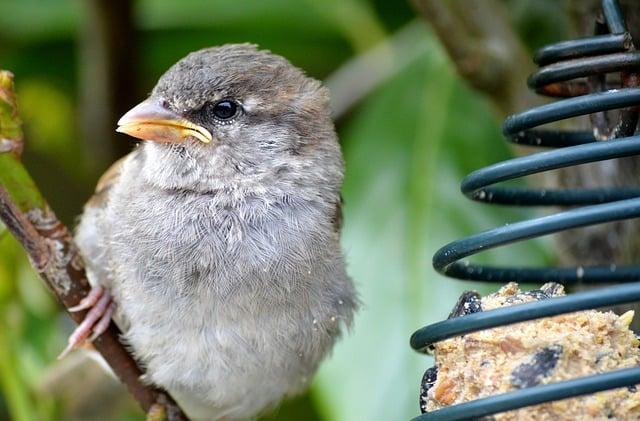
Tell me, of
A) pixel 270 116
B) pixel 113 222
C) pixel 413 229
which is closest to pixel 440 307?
pixel 413 229

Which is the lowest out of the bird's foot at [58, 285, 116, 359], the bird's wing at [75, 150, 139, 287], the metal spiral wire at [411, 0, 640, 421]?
the bird's foot at [58, 285, 116, 359]

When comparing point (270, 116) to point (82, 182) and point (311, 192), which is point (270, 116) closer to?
point (311, 192)

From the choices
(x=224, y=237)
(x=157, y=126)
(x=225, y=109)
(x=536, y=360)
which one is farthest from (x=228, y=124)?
(x=536, y=360)

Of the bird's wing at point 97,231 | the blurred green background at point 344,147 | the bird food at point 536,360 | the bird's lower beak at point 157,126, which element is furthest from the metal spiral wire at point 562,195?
the bird's wing at point 97,231

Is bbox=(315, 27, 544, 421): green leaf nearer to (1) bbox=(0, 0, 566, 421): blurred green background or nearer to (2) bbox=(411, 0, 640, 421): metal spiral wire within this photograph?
(1) bbox=(0, 0, 566, 421): blurred green background

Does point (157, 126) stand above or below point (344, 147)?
above

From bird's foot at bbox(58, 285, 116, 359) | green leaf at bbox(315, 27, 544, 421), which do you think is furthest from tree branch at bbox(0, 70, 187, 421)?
green leaf at bbox(315, 27, 544, 421)

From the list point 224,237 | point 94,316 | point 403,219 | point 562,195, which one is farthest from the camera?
point 403,219

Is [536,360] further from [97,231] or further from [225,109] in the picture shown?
[97,231]
